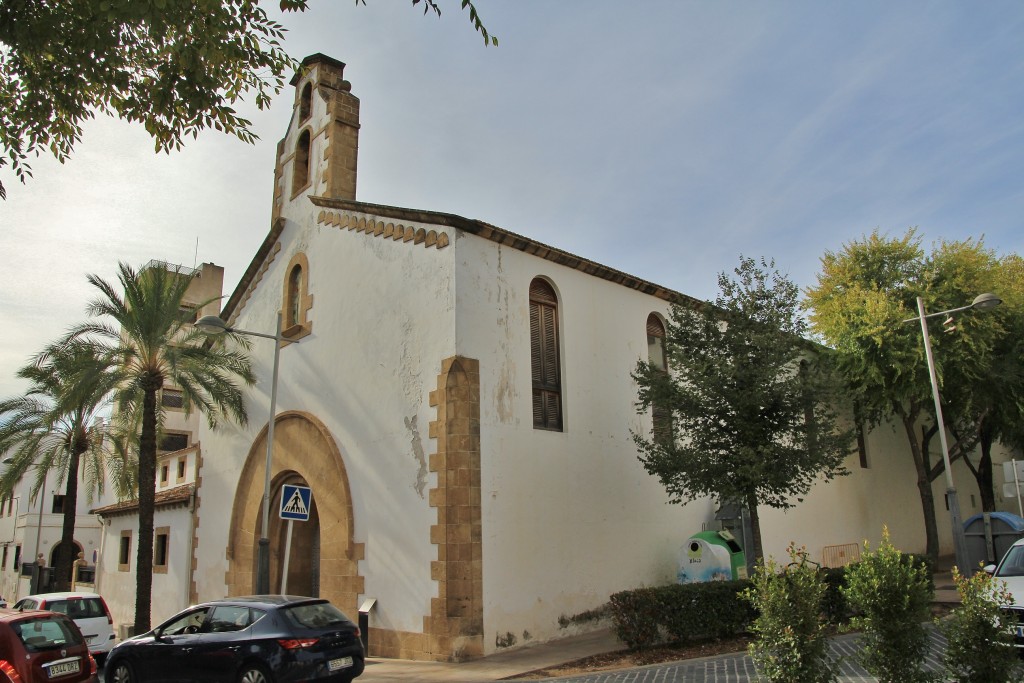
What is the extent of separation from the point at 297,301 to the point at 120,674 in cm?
982

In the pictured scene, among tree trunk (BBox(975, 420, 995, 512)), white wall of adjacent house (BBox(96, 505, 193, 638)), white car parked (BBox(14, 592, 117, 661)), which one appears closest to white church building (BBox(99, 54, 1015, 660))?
white wall of adjacent house (BBox(96, 505, 193, 638))

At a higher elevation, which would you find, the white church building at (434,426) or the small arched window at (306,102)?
the small arched window at (306,102)

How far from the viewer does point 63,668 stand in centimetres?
958

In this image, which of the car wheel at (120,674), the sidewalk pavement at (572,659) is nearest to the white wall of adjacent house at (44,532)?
the car wheel at (120,674)

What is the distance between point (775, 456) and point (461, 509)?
18.6 feet

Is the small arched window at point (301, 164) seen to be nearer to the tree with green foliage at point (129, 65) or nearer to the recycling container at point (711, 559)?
the tree with green foliage at point (129, 65)

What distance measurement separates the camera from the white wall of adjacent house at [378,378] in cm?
1342

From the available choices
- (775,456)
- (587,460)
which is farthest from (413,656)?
(775,456)

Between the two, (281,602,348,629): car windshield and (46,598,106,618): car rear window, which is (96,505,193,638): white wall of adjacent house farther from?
(281,602,348,629): car windshield

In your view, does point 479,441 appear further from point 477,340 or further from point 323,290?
point 323,290

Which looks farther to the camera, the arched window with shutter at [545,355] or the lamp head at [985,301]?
the arched window with shutter at [545,355]

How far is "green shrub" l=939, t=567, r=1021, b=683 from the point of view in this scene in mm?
6070

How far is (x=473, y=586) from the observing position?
12.3 metres

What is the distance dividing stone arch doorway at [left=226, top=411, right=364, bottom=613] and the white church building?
0.17 ft
